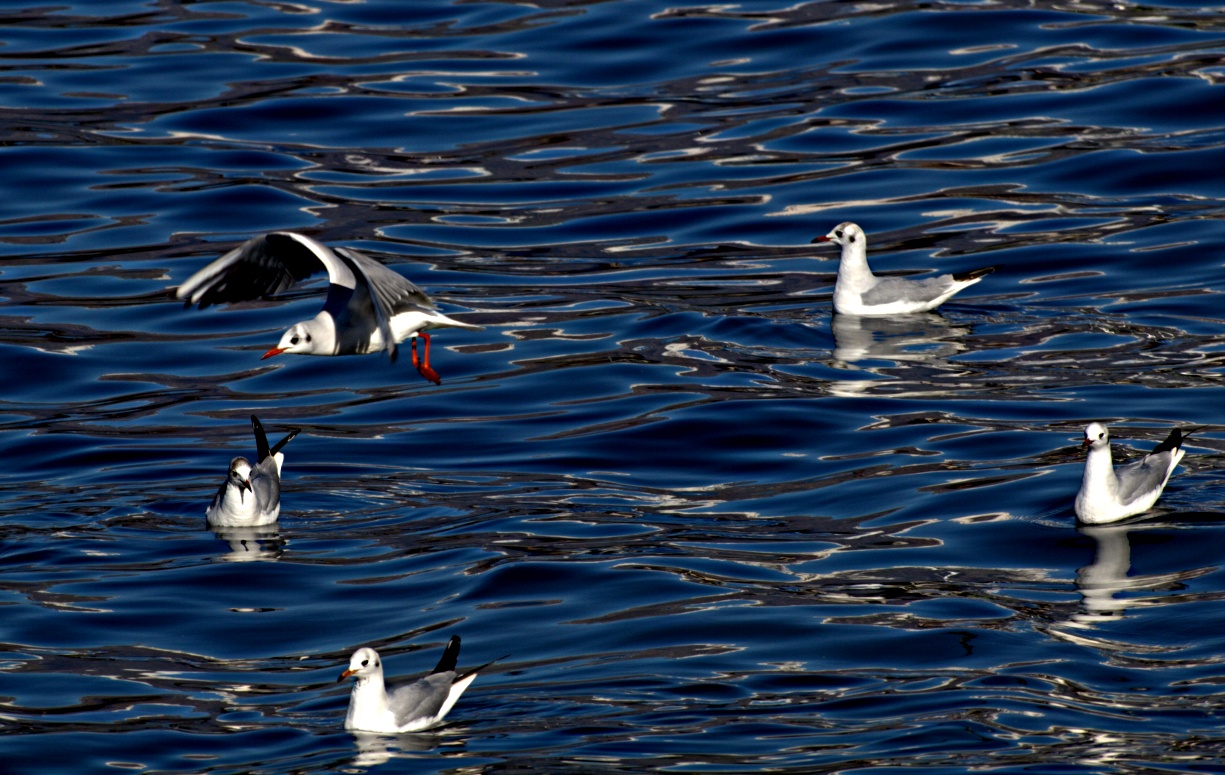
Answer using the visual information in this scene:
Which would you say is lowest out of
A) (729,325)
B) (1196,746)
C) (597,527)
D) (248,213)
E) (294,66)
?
(1196,746)

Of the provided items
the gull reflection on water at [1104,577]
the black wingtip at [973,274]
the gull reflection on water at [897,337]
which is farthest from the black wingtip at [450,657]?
the black wingtip at [973,274]

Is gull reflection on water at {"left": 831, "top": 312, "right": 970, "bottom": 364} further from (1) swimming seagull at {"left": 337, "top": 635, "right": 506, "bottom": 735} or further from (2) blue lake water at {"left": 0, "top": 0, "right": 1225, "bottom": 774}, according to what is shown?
(1) swimming seagull at {"left": 337, "top": 635, "right": 506, "bottom": 735}

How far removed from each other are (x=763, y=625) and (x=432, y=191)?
1452 centimetres

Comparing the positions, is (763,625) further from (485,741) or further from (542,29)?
(542,29)

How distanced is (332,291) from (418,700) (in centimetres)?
622

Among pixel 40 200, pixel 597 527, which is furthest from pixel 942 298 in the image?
pixel 40 200

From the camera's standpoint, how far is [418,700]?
1084cm

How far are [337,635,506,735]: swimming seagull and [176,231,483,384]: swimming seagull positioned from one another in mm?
3862

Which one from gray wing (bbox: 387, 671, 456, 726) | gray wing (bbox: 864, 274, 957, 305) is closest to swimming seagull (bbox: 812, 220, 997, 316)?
gray wing (bbox: 864, 274, 957, 305)

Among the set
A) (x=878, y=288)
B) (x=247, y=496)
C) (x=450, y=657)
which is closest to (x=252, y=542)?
(x=247, y=496)

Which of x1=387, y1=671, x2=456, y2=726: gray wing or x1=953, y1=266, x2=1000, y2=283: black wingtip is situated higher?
x1=953, y1=266, x2=1000, y2=283: black wingtip

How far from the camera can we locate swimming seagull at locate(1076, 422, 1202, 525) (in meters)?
13.7

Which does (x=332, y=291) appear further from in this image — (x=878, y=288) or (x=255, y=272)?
(x=878, y=288)

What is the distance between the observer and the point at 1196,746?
9906mm
